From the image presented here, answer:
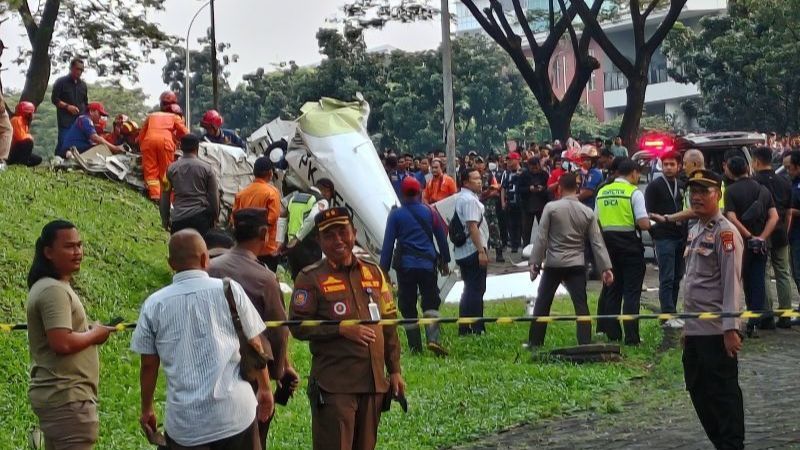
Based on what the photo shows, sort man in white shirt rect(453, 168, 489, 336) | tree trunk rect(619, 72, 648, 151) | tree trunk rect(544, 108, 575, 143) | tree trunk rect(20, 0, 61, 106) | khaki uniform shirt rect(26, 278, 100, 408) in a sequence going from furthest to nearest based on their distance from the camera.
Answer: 1. tree trunk rect(544, 108, 575, 143)
2. tree trunk rect(619, 72, 648, 151)
3. tree trunk rect(20, 0, 61, 106)
4. man in white shirt rect(453, 168, 489, 336)
5. khaki uniform shirt rect(26, 278, 100, 408)

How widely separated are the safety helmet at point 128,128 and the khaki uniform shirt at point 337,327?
1389 centimetres

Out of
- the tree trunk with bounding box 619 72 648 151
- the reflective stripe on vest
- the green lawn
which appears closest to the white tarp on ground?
the green lawn

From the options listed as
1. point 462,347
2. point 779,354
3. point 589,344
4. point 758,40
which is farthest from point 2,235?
point 758,40

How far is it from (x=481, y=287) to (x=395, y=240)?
4.26ft

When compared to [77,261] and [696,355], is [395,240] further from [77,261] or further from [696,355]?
[77,261]

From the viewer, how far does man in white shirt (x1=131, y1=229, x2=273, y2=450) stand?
6.18 m

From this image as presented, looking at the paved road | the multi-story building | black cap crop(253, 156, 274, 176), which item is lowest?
the paved road

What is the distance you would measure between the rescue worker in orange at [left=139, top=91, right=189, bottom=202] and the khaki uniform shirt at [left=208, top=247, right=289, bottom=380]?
10159mm

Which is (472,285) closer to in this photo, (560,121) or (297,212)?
(297,212)

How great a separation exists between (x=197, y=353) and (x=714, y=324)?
10.6ft

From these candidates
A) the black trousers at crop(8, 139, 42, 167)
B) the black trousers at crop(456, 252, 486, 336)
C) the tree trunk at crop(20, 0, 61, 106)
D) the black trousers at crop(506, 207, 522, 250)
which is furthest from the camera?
the tree trunk at crop(20, 0, 61, 106)

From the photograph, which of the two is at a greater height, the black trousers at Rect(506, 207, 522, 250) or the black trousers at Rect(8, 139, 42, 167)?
the black trousers at Rect(8, 139, 42, 167)

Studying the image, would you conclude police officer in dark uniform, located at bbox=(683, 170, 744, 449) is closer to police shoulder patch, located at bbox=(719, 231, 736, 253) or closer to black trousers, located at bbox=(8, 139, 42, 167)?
police shoulder patch, located at bbox=(719, 231, 736, 253)

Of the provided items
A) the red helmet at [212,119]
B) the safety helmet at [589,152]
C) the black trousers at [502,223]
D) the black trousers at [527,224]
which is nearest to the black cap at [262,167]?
the red helmet at [212,119]
